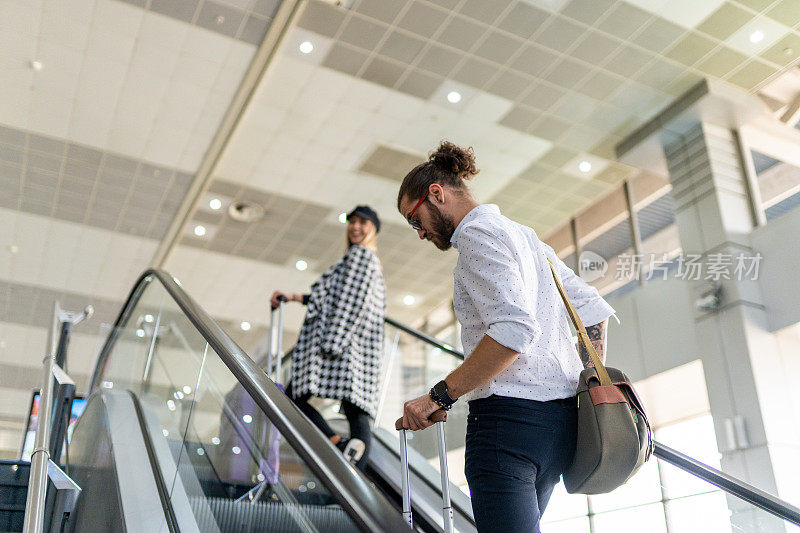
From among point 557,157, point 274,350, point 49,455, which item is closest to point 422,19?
point 557,157

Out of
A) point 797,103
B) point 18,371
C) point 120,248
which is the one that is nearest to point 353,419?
point 797,103

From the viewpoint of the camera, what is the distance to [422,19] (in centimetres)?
732

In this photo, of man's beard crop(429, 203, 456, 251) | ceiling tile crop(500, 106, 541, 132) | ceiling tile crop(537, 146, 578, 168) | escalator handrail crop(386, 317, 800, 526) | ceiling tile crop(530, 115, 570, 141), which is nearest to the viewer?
man's beard crop(429, 203, 456, 251)

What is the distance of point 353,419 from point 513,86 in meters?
5.94

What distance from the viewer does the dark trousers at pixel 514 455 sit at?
1515 millimetres

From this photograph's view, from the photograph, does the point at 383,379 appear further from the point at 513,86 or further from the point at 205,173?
the point at 205,173

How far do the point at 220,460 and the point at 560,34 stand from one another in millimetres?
6645

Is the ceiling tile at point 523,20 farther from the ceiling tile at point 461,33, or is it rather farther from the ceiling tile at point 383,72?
the ceiling tile at point 383,72

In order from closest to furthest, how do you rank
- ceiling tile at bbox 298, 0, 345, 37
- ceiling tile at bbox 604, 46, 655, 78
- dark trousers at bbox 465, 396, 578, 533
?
dark trousers at bbox 465, 396, 578, 533, ceiling tile at bbox 298, 0, 345, 37, ceiling tile at bbox 604, 46, 655, 78

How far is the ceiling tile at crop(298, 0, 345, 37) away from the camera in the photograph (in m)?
7.21

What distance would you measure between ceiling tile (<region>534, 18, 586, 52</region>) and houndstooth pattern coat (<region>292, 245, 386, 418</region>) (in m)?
4.86

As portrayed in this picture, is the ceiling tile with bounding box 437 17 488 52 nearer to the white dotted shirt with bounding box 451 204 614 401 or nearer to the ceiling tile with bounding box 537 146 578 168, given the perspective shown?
the ceiling tile with bounding box 537 146 578 168

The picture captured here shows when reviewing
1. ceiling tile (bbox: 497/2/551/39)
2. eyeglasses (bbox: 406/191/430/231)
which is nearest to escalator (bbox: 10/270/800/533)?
eyeglasses (bbox: 406/191/430/231)

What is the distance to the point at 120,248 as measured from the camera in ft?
37.7
